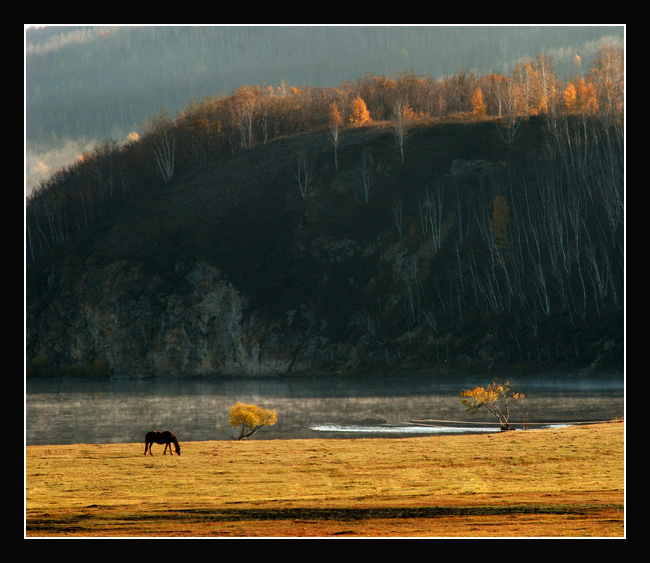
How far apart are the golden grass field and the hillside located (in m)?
78.9

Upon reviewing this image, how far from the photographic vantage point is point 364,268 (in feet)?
443

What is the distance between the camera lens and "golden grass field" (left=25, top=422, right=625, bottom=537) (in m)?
18.9

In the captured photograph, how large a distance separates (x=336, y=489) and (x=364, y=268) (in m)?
112

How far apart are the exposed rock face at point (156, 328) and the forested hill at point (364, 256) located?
0.23 m

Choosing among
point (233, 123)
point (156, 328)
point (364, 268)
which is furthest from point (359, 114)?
point (156, 328)

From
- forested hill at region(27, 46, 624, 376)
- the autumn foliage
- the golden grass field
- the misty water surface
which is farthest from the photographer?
the autumn foliage

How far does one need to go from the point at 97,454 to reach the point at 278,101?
152 metres

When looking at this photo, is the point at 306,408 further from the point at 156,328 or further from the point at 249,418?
the point at 156,328

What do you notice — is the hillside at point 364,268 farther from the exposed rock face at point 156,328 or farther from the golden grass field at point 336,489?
the golden grass field at point 336,489

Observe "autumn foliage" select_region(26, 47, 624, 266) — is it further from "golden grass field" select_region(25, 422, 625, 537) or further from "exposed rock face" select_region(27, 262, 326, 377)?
"golden grass field" select_region(25, 422, 625, 537)

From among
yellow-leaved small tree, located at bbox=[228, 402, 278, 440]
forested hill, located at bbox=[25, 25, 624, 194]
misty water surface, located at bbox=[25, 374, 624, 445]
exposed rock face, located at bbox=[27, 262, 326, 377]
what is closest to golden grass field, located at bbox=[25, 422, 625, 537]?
yellow-leaved small tree, located at bbox=[228, 402, 278, 440]

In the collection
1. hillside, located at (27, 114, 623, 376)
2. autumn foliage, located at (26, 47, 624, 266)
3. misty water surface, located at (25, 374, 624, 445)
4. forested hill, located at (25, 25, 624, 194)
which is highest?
forested hill, located at (25, 25, 624, 194)

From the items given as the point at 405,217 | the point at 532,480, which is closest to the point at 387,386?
the point at 405,217

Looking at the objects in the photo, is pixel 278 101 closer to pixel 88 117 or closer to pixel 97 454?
pixel 88 117
